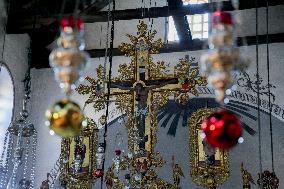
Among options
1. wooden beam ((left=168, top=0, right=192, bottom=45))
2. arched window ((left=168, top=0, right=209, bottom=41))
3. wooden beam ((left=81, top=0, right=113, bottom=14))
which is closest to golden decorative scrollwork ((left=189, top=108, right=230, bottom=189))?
wooden beam ((left=168, top=0, right=192, bottom=45))

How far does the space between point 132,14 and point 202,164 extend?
3348 mm

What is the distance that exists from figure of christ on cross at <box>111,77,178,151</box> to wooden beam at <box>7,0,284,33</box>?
1704mm

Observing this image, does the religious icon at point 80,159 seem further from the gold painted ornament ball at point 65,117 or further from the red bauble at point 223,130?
the red bauble at point 223,130

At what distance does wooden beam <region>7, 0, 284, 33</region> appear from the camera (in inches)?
434

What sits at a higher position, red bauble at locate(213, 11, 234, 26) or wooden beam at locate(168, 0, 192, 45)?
wooden beam at locate(168, 0, 192, 45)

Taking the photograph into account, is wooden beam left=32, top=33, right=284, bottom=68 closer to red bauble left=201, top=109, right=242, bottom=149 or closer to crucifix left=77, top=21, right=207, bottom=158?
crucifix left=77, top=21, right=207, bottom=158

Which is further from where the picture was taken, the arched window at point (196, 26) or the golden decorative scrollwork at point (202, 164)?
the arched window at point (196, 26)

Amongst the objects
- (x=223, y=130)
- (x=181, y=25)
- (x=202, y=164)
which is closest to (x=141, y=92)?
(x=202, y=164)

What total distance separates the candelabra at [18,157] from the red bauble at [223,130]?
6.43 m

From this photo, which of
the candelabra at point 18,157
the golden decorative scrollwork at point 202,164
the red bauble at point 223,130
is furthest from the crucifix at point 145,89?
the red bauble at point 223,130

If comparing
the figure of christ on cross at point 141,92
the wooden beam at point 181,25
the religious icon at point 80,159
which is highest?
the wooden beam at point 181,25

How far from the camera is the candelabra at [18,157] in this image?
10.4 metres

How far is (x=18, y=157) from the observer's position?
10.1m

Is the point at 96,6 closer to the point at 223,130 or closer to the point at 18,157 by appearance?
the point at 18,157
